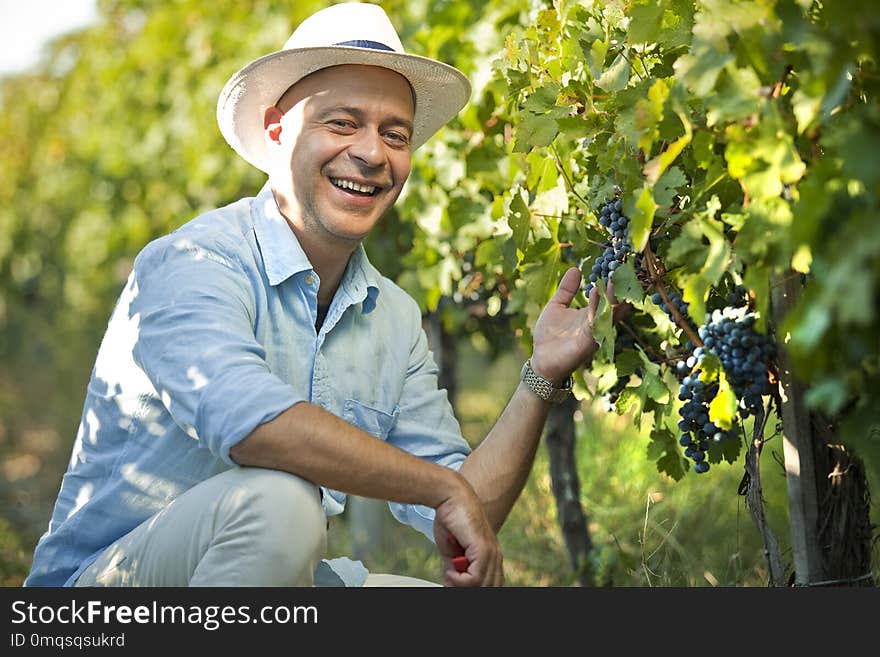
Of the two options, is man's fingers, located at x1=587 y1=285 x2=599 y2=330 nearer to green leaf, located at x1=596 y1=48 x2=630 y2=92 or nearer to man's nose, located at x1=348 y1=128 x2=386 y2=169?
green leaf, located at x1=596 y1=48 x2=630 y2=92

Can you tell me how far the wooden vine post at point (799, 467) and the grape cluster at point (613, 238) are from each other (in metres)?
0.30

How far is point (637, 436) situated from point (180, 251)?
10.6 feet

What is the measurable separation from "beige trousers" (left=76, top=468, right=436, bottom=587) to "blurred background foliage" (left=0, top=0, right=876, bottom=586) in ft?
2.86

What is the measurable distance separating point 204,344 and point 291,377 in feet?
1.26

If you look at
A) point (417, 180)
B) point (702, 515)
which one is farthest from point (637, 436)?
point (417, 180)

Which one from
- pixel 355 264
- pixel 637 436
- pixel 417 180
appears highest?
pixel 417 180

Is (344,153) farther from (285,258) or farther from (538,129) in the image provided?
(538,129)

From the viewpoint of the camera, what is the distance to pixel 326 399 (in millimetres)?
2500

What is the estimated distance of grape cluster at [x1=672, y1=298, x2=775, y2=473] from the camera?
1997mm

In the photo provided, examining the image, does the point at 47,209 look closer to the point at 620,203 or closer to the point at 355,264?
the point at 355,264

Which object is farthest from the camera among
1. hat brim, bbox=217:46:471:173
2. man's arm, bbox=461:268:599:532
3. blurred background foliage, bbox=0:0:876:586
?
blurred background foliage, bbox=0:0:876:586

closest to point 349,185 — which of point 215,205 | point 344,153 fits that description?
point 344,153

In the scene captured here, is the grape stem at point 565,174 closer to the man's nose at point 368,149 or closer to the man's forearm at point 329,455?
the man's nose at point 368,149

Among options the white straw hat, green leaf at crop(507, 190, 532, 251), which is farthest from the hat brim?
green leaf at crop(507, 190, 532, 251)
